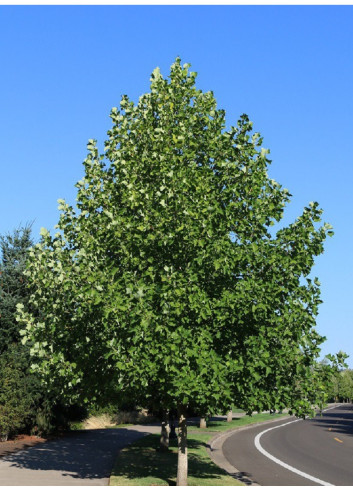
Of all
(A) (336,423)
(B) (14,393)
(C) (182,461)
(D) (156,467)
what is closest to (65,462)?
(D) (156,467)

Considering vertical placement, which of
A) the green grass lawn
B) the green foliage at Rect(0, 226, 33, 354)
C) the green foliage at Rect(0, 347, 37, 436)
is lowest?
the green grass lawn

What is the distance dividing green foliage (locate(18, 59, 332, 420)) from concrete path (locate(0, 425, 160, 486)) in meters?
2.18

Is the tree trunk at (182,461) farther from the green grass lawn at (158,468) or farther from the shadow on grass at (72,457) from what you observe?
the shadow on grass at (72,457)

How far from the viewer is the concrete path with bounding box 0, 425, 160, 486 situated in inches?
562

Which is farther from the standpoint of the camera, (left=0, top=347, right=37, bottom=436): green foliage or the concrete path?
(left=0, top=347, right=37, bottom=436): green foliage

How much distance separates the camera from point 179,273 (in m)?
12.2

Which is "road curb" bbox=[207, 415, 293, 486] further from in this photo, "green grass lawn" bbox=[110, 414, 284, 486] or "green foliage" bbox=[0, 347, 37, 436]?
"green foliage" bbox=[0, 347, 37, 436]

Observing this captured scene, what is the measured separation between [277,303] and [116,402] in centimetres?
475

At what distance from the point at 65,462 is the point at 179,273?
8.69 metres

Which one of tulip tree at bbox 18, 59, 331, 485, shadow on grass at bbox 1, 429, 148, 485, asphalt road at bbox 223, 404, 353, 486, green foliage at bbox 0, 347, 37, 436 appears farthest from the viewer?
green foliage at bbox 0, 347, 37, 436

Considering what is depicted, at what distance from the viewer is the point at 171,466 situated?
16812mm

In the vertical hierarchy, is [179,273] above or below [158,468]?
above

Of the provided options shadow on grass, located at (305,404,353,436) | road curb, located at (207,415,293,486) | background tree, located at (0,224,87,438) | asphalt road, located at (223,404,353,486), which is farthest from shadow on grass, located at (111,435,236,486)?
shadow on grass, located at (305,404,353,436)

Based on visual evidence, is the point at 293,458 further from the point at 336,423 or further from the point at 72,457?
the point at 336,423
